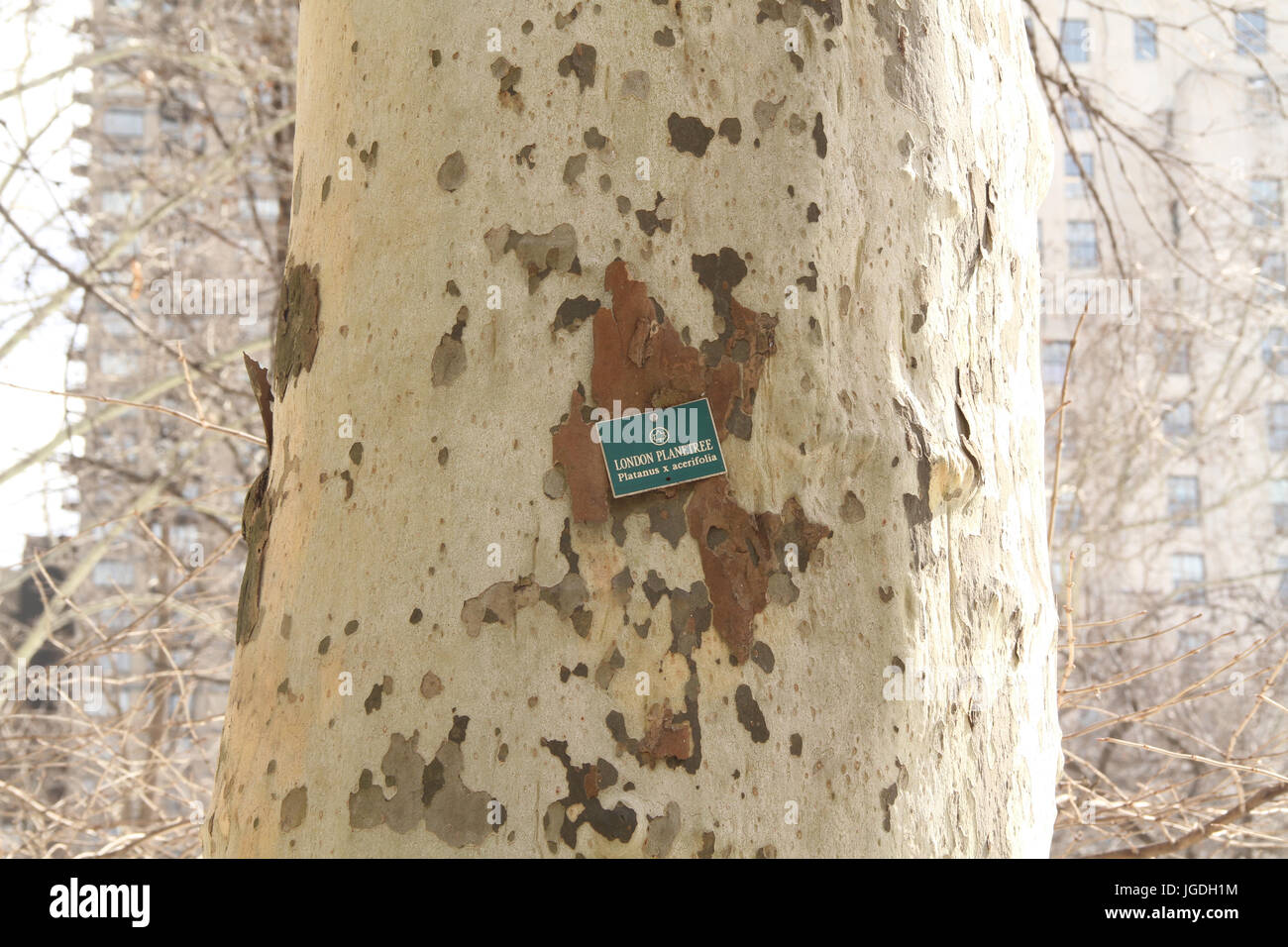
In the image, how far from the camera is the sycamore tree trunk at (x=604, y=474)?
1193 mm

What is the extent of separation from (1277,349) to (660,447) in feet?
61.0

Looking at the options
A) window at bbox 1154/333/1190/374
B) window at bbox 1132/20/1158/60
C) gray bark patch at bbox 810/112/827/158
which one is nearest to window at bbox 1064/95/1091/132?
window at bbox 1132/20/1158/60

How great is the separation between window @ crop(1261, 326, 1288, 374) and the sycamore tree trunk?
13.2 m

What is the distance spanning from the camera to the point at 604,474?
4.06 feet

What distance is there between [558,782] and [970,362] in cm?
75

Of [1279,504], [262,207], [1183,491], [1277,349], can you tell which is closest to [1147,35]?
[262,207]

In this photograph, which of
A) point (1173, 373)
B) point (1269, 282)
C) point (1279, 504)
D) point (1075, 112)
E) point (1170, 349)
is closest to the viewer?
point (1269, 282)

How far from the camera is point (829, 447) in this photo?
1.28 metres

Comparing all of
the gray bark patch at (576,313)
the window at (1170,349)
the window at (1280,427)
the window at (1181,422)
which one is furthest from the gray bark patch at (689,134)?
the window at (1280,427)

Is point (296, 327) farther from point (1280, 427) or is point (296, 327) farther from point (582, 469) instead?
point (1280, 427)
